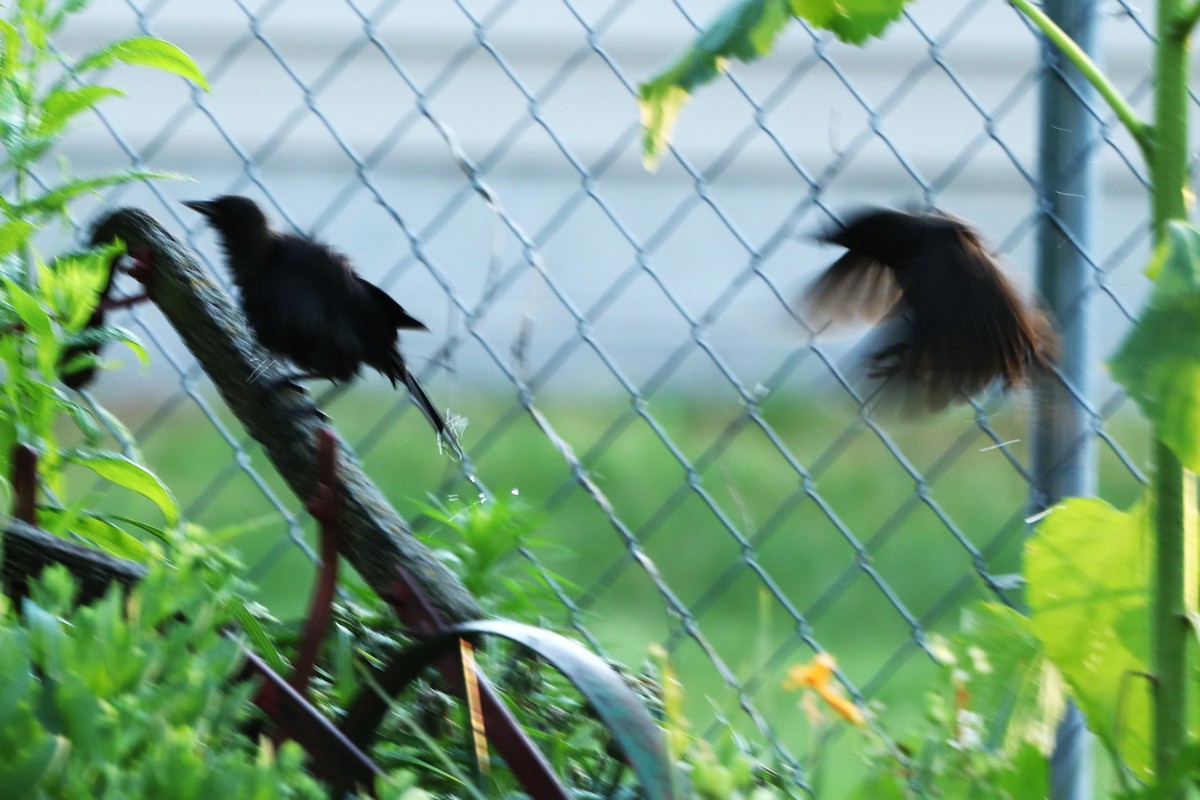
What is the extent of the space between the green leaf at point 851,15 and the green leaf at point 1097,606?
356 mm

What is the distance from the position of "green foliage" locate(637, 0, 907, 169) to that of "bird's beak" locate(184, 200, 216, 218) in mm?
946

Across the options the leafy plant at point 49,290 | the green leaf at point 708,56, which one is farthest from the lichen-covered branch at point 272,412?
the green leaf at point 708,56

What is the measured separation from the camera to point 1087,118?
128 cm

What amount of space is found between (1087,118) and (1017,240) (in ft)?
0.60

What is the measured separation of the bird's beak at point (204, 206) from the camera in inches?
69.1

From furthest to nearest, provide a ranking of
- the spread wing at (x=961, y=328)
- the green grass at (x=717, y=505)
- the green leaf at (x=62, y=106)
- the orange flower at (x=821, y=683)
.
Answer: the green grass at (x=717, y=505) → the spread wing at (x=961, y=328) → the green leaf at (x=62, y=106) → the orange flower at (x=821, y=683)

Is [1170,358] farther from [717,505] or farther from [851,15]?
[717,505]

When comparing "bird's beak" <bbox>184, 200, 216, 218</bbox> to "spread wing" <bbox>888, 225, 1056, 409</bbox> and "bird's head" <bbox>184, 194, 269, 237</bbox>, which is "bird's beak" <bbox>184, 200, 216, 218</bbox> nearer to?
"bird's head" <bbox>184, 194, 269, 237</bbox>

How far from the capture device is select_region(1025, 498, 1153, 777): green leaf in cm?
95

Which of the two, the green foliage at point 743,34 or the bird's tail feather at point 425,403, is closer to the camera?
the green foliage at point 743,34

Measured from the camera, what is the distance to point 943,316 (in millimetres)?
1253

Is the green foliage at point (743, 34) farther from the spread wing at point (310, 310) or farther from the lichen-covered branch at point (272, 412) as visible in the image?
the spread wing at point (310, 310)

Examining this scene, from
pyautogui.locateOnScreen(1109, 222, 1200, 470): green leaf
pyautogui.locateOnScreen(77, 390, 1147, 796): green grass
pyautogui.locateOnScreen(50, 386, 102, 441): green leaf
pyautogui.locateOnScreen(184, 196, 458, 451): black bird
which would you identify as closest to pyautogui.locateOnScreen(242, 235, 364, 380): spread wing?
pyautogui.locateOnScreen(184, 196, 458, 451): black bird

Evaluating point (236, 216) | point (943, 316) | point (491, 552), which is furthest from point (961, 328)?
point (236, 216)
